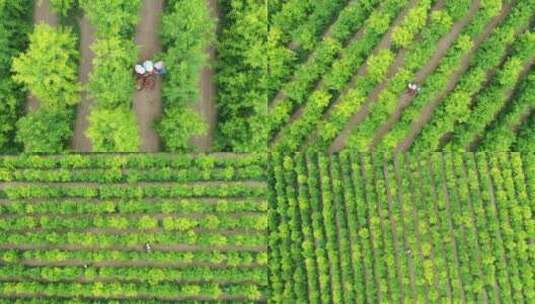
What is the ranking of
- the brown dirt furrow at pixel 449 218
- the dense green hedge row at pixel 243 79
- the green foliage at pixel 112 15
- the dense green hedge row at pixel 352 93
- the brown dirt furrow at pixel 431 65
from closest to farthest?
the green foliage at pixel 112 15 < the dense green hedge row at pixel 243 79 < the brown dirt furrow at pixel 449 218 < the dense green hedge row at pixel 352 93 < the brown dirt furrow at pixel 431 65

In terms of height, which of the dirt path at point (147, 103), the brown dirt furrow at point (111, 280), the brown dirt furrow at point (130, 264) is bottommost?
the brown dirt furrow at point (111, 280)

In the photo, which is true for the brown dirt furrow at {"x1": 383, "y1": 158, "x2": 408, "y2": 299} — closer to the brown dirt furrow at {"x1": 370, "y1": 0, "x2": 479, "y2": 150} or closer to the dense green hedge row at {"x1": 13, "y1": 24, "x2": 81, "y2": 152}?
the brown dirt furrow at {"x1": 370, "y1": 0, "x2": 479, "y2": 150}

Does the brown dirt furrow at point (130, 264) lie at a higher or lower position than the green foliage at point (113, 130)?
lower

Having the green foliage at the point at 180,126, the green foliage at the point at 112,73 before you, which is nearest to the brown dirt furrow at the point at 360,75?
the green foliage at the point at 180,126

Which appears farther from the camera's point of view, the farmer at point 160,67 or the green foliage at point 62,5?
the green foliage at point 62,5

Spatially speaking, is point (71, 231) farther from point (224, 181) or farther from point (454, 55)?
point (454, 55)

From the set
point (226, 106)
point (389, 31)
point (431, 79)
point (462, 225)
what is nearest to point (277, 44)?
point (226, 106)

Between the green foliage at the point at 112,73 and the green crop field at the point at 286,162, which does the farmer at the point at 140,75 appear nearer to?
the green crop field at the point at 286,162
